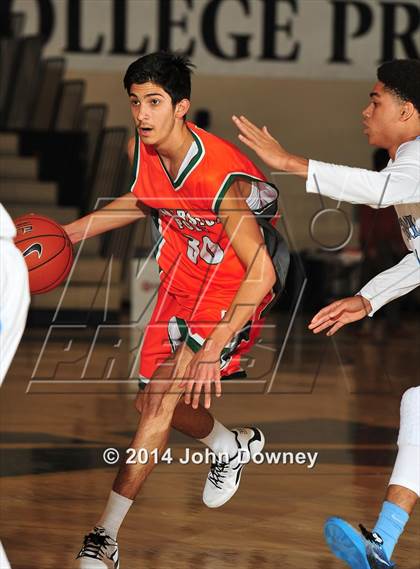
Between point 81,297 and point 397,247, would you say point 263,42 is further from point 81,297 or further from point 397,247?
point 81,297

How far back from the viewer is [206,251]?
4.70 metres

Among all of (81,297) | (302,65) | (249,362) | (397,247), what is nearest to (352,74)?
(302,65)

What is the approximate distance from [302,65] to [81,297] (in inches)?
221

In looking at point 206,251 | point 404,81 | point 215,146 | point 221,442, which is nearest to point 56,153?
point 221,442

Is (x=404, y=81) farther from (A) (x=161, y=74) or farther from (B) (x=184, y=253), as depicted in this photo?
(B) (x=184, y=253)

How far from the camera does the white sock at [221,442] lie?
513cm

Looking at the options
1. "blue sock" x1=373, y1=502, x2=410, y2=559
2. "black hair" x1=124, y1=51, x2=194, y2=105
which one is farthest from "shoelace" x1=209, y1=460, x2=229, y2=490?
"black hair" x1=124, y1=51, x2=194, y2=105

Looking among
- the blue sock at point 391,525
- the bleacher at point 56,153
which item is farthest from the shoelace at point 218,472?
the bleacher at point 56,153

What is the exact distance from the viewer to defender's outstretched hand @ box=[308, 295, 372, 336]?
429 centimetres

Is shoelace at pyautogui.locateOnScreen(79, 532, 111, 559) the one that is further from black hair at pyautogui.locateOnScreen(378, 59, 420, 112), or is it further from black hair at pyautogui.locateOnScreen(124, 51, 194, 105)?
black hair at pyautogui.locateOnScreen(378, 59, 420, 112)

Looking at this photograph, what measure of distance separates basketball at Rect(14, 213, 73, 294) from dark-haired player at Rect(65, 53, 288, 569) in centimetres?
15

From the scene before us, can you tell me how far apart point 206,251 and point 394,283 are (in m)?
0.72
